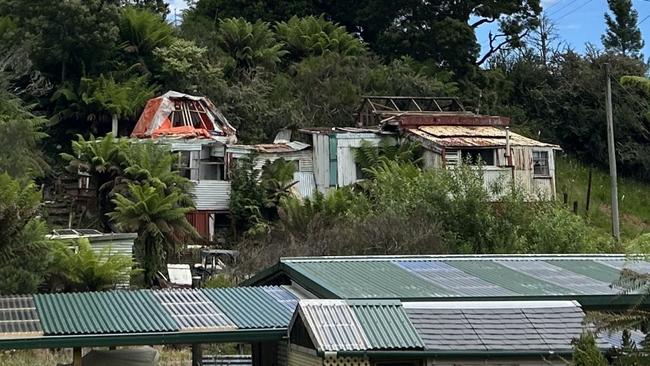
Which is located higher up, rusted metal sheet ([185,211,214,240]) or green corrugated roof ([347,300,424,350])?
rusted metal sheet ([185,211,214,240])

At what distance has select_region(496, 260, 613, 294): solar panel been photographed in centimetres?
1489

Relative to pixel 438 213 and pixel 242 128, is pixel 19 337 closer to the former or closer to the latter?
pixel 438 213

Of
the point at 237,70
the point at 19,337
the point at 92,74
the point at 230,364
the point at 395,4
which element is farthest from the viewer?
the point at 395,4

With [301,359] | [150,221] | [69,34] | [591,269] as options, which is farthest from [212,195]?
[301,359]

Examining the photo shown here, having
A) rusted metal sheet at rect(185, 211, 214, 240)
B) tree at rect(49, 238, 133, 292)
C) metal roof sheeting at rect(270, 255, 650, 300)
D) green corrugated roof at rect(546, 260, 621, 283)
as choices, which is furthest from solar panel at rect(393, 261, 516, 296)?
rusted metal sheet at rect(185, 211, 214, 240)

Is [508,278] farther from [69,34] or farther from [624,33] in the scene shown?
[624,33]

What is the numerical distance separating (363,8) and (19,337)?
41539 millimetres

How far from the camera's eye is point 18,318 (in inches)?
516

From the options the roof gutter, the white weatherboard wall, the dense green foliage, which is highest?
the white weatherboard wall

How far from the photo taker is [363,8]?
169 feet

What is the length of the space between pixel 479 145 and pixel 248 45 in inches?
635

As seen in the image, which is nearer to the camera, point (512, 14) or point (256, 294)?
point (256, 294)

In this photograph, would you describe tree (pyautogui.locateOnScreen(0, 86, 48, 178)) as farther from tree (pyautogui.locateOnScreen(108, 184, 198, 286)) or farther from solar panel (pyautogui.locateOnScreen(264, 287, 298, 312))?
solar panel (pyautogui.locateOnScreen(264, 287, 298, 312))

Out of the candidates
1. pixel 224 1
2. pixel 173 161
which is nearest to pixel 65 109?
pixel 173 161
